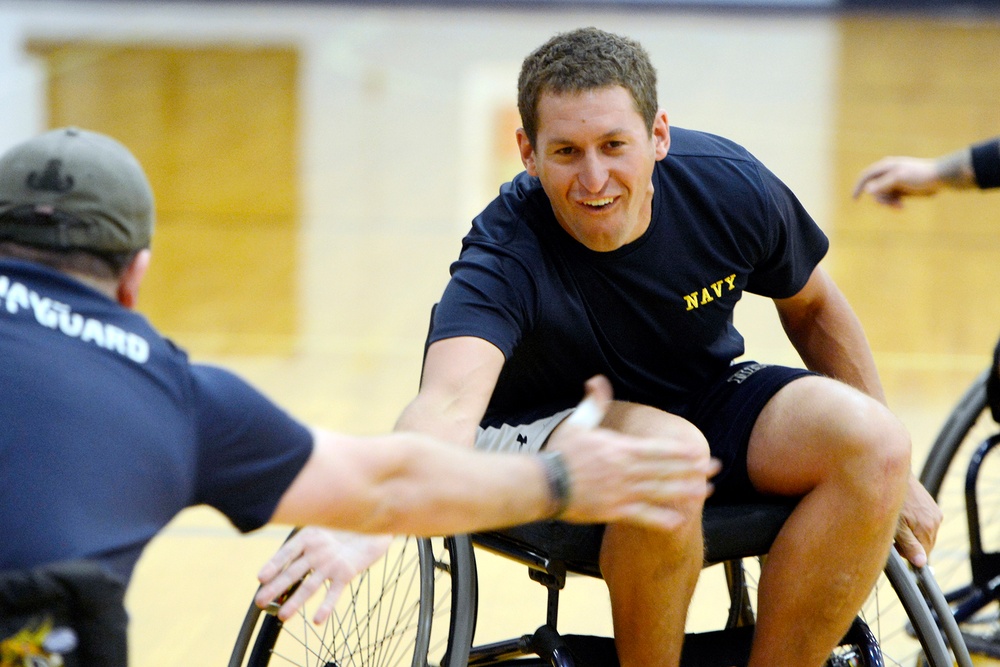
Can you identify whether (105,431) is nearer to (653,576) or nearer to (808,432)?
(653,576)

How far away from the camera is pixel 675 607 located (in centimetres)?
188

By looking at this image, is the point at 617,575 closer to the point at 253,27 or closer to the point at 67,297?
the point at 67,297

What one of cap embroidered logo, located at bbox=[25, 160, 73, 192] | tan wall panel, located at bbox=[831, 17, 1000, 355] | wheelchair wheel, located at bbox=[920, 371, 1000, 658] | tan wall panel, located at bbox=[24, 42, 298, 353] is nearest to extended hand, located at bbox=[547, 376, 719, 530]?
cap embroidered logo, located at bbox=[25, 160, 73, 192]

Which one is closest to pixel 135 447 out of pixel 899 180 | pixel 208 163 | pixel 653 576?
pixel 653 576

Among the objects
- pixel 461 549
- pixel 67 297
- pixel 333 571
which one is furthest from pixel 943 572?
pixel 67 297

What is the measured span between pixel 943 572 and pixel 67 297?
2.55m

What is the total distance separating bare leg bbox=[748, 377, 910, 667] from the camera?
74.2 inches

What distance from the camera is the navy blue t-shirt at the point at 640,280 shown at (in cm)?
203

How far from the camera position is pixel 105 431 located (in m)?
1.24

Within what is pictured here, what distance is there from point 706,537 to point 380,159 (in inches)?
271

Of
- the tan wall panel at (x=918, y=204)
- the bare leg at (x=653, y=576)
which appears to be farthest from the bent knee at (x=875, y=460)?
the tan wall panel at (x=918, y=204)

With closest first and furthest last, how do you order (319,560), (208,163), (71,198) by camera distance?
1. (71,198)
2. (319,560)
3. (208,163)

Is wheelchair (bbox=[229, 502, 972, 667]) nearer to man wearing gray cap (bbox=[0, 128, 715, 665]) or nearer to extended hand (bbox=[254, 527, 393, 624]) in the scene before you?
extended hand (bbox=[254, 527, 393, 624])

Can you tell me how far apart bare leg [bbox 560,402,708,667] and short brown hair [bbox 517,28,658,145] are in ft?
1.70
